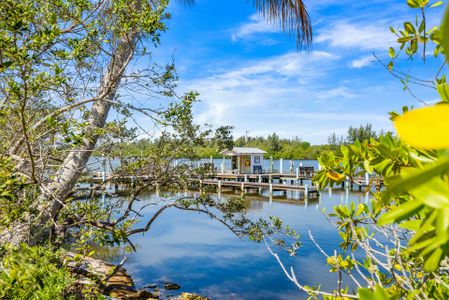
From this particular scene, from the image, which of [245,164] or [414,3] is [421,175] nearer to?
[414,3]

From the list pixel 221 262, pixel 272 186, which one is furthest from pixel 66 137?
pixel 272 186

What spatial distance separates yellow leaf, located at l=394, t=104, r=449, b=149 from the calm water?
6.02 meters

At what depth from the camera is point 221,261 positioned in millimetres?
10680

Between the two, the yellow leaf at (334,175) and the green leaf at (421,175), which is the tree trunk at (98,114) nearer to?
the yellow leaf at (334,175)

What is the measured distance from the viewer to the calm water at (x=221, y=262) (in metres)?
8.75

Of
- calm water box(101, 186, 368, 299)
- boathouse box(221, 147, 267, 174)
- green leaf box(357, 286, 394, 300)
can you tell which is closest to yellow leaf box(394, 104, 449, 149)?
green leaf box(357, 286, 394, 300)

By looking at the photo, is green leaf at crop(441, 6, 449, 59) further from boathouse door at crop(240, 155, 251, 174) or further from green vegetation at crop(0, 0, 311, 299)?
boathouse door at crop(240, 155, 251, 174)

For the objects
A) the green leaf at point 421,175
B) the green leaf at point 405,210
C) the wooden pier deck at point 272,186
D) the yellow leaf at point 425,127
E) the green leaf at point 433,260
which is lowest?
the wooden pier deck at point 272,186

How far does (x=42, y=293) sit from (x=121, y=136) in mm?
2889

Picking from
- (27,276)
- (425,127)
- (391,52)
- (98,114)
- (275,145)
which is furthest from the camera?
(275,145)

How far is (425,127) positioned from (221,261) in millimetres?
11027

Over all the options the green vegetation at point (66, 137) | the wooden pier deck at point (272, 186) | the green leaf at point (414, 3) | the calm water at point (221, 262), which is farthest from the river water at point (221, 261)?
the wooden pier deck at point (272, 186)

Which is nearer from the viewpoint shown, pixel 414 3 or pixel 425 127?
pixel 425 127

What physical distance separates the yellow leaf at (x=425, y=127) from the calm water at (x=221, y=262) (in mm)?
6016
